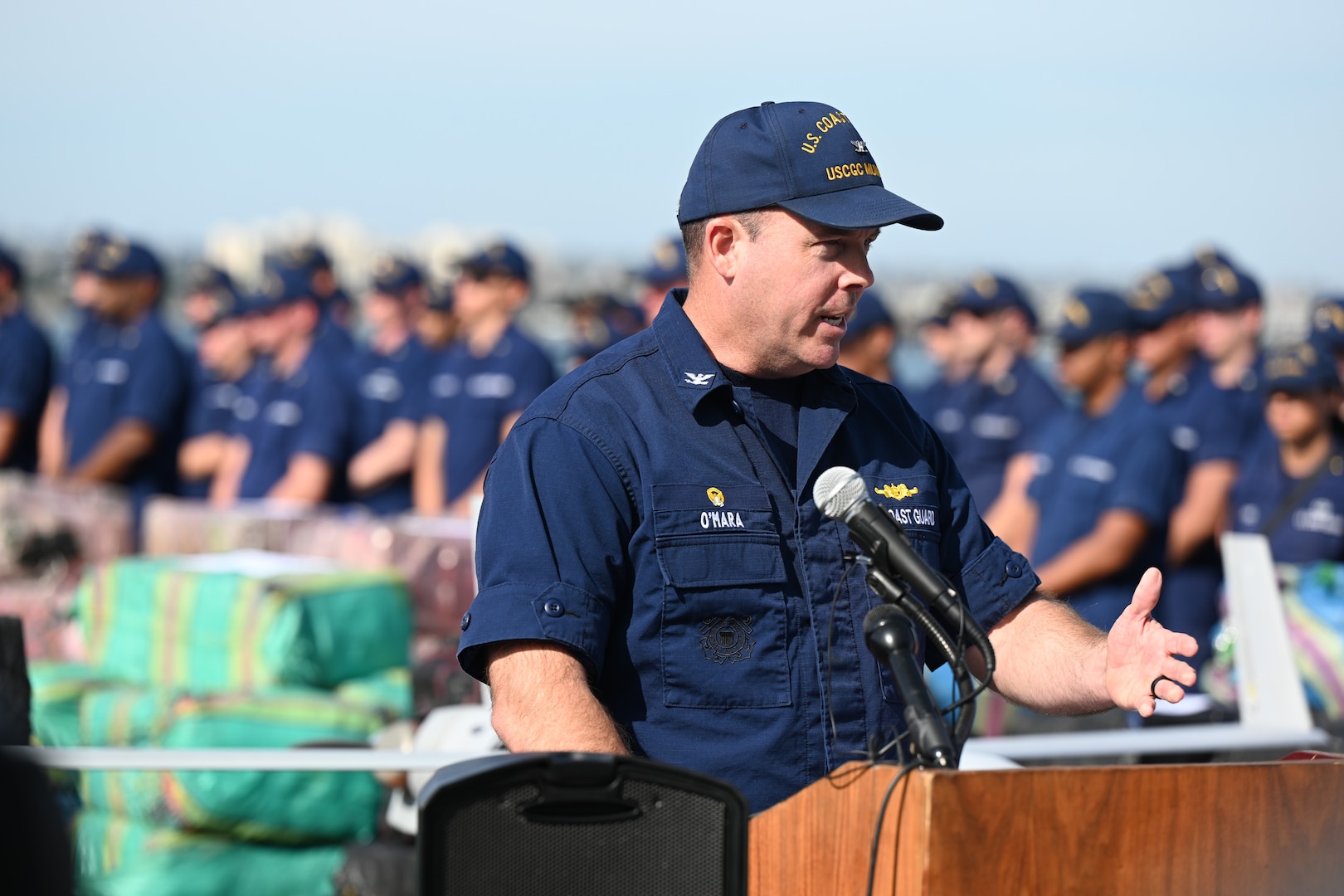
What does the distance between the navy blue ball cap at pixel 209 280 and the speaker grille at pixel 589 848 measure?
1142 centimetres

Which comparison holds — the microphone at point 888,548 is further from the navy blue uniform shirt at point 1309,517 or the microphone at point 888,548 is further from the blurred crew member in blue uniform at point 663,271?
the blurred crew member in blue uniform at point 663,271

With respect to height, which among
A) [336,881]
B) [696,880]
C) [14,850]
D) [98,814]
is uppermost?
[14,850]

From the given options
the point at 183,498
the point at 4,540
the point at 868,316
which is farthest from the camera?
the point at 183,498

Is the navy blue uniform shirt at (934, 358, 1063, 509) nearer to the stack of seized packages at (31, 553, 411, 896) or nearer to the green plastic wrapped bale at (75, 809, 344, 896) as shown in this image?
the stack of seized packages at (31, 553, 411, 896)

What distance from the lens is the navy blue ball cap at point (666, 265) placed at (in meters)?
7.77

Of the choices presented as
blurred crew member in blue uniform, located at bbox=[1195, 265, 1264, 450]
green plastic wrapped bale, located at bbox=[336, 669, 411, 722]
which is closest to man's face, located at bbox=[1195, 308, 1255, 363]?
blurred crew member in blue uniform, located at bbox=[1195, 265, 1264, 450]

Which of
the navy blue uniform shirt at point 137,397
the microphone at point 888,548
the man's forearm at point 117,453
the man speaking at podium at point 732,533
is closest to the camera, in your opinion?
the microphone at point 888,548

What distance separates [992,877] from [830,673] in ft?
2.31

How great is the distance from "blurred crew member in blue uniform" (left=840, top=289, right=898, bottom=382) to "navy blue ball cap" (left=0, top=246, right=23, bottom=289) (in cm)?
712

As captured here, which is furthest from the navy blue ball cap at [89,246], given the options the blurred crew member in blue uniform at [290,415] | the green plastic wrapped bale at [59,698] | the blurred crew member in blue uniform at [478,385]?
the green plastic wrapped bale at [59,698]

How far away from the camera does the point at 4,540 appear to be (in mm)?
7922

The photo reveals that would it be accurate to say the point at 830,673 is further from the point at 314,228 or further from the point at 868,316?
the point at 314,228

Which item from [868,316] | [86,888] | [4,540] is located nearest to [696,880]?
[86,888]

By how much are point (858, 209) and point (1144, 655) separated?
2.79 ft
